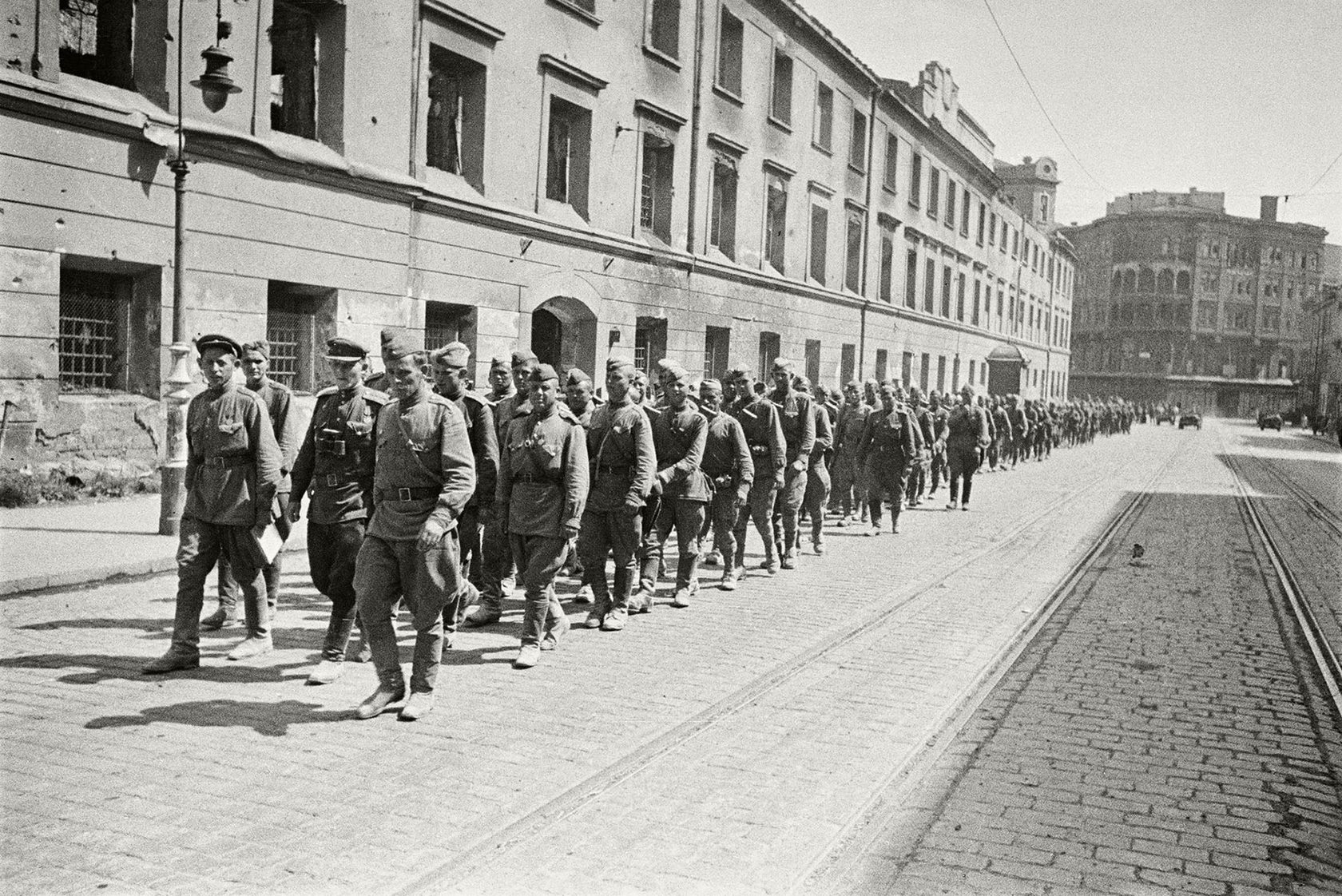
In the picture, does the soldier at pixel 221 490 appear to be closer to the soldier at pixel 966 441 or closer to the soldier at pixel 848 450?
the soldier at pixel 848 450

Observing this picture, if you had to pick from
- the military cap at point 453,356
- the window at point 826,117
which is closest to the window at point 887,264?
Answer: the window at point 826,117

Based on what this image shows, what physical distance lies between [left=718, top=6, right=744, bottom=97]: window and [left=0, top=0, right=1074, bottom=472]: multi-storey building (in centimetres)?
5

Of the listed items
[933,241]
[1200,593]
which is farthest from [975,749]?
[933,241]

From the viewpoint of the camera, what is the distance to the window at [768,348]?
27.0 metres

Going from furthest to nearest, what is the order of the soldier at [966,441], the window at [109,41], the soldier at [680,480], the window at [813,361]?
the window at [813,361]
the soldier at [966,441]
the window at [109,41]
the soldier at [680,480]

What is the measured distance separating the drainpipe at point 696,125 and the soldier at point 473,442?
15.3 meters

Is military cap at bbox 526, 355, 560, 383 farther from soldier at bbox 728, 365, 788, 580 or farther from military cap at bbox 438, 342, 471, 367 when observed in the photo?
soldier at bbox 728, 365, 788, 580

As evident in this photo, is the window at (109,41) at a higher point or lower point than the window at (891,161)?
lower

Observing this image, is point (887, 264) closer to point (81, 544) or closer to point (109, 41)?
point (109, 41)

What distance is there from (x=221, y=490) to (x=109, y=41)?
8686mm

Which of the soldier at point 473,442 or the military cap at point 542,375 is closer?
the soldier at point 473,442

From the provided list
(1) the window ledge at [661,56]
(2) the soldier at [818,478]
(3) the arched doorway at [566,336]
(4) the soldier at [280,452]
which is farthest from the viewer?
(1) the window ledge at [661,56]

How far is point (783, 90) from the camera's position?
26.9 m

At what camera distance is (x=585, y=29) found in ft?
62.0
